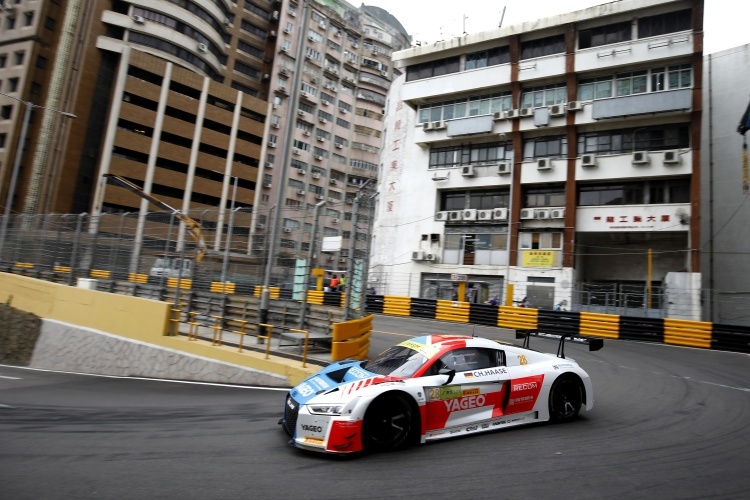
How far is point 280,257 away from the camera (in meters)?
10.2

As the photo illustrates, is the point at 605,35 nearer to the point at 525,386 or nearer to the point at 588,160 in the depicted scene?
the point at 588,160

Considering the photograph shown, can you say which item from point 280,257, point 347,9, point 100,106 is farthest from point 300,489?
point 347,9

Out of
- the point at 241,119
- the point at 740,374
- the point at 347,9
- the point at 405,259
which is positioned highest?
the point at 347,9

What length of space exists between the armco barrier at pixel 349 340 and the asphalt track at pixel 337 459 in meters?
1.46

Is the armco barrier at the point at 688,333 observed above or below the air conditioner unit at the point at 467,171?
below

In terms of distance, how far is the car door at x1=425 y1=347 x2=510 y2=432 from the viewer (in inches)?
199

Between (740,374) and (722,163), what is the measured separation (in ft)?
74.7

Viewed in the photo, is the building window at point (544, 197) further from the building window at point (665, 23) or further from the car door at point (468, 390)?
the car door at point (468, 390)

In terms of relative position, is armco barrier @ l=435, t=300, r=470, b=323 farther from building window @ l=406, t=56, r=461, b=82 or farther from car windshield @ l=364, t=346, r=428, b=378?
building window @ l=406, t=56, r=461, b=82

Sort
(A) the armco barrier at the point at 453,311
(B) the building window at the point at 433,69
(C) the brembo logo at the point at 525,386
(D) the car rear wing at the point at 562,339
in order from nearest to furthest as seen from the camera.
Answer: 1. (C) the brembo logo at the point at 525,386
2. (D) the car rear wing at the point at 562,339
3. (A) the armco barrier at the point at 453,311
4. (B) the building window at the point at 433,69

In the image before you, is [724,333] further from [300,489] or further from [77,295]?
[77,295]

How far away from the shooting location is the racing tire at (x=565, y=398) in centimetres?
585

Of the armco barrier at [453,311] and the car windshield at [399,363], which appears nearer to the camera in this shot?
the car windshield at [399,363]

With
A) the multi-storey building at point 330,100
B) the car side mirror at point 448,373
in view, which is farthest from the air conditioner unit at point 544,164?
the multi-storey building at point 330,100
